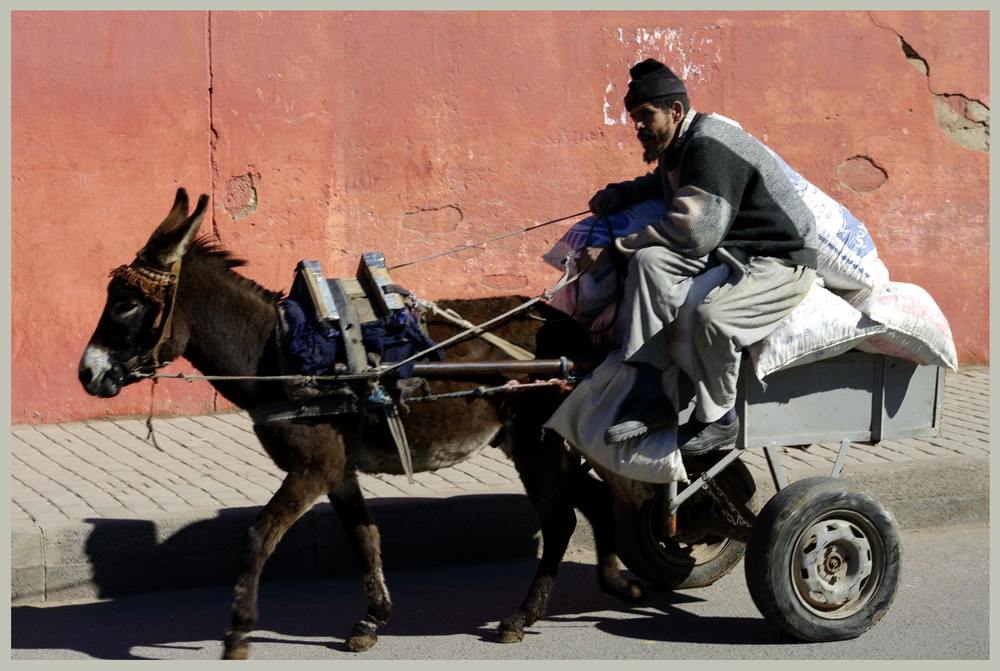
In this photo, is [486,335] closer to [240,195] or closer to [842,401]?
[842,401]

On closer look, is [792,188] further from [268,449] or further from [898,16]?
[898,16]

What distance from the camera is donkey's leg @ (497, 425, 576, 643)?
190 inches

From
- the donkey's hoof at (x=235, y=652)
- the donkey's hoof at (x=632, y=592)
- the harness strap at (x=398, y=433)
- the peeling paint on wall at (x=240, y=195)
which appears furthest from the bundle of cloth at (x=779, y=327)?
the peeling paint on wall at (x=240, y=195)

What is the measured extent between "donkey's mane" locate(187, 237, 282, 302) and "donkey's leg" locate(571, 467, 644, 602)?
164cm

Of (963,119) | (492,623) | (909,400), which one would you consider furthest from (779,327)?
(963,119)

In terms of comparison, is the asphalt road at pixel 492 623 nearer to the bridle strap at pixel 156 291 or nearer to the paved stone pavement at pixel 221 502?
the paved stone pavement at pixel 221 502

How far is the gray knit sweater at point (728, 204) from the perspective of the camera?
166 inches

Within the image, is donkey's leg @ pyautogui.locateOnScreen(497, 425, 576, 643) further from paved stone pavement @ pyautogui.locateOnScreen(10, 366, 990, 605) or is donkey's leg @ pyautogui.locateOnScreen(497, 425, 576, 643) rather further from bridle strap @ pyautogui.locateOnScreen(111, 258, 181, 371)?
bridle strap @ pyautogui.locateOnScreen(111, 258, 181, 371)

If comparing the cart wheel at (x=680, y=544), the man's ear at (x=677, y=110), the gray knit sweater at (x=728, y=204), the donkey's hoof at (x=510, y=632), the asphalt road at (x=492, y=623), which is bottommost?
the asphalt road at (x=492, y=623)

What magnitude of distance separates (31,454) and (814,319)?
15.9ft

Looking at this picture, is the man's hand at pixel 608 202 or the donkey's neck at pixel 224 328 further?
the man's hand at pixel 608 202

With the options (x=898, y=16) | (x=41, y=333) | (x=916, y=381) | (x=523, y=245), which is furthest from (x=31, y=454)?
(x=898, y=16)

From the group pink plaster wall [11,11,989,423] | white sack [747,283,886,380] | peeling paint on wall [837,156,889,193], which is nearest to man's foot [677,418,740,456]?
white sack [747,283,886,380]

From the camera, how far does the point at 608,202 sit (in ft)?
15.8
